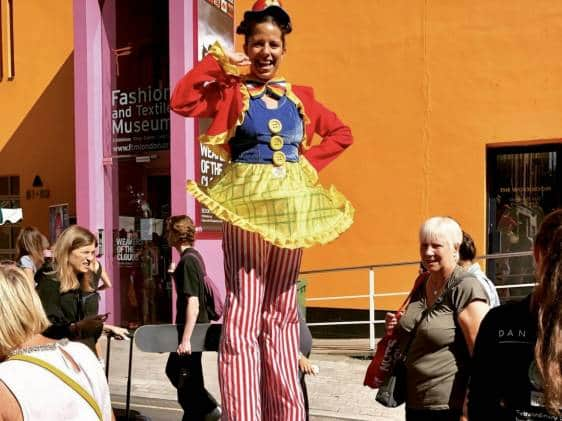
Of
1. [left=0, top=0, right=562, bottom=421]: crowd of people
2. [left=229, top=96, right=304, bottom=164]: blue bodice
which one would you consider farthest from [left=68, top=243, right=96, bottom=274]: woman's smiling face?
[left=229, top=96, right=304, bottom=164]: blue bodice

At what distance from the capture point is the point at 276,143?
91.5 inches

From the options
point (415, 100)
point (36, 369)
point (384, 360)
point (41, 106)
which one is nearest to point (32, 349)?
point (36, 369)

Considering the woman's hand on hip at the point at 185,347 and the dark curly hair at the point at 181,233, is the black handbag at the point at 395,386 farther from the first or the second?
the dark curly hair at the point at 181,233

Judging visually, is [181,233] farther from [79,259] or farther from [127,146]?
[127,146]

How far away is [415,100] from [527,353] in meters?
6.53

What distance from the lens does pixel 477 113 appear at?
7.51 metres

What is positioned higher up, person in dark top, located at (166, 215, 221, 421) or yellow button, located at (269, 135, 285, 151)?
yellow button, located at (269, 135, 285, 151)

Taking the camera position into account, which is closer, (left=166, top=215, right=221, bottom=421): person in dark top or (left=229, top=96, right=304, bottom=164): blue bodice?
(left=229, top=96, right=304, bottom=164): blue bodice

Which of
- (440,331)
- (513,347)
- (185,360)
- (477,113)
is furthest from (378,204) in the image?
(513,347)

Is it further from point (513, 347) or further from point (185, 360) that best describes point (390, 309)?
point (513, 347)

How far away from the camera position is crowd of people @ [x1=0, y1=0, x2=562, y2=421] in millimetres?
1620

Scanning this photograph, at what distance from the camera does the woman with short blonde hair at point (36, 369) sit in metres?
1.50

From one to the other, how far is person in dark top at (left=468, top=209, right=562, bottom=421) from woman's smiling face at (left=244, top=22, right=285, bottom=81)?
126 centimetres

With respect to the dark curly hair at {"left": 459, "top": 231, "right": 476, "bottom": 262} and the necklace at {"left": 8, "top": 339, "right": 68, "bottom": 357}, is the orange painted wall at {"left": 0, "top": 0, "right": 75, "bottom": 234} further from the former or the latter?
the necklace at {"left": 8, "top": 339, "right": 68, "bottom": 357}
